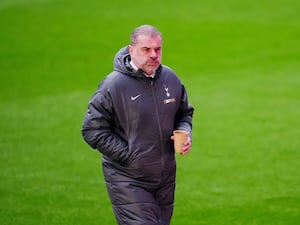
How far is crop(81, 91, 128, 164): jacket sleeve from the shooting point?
23.1 feet

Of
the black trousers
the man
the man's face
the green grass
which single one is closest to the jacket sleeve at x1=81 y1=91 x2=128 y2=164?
the man

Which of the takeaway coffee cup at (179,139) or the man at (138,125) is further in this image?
the man at (138,125)

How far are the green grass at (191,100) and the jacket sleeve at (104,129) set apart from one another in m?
2.81

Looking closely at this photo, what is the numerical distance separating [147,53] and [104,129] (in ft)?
2.33

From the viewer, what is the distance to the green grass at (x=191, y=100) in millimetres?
10352

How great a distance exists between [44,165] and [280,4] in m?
11.8

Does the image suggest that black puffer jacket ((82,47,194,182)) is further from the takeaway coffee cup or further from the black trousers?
the takeaway coffee cup

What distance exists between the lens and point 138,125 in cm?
703

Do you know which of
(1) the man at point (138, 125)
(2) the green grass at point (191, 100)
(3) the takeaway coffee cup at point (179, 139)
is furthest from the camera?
(2) the green grass at point (191, 100)

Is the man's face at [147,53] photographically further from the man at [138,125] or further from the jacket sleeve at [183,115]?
the jacket sleeve at [183,115]

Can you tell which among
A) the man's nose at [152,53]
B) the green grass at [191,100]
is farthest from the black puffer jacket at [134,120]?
the green grass at [191,100]

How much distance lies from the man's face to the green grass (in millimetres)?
3152

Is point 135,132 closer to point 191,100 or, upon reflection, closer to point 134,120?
point 134,120

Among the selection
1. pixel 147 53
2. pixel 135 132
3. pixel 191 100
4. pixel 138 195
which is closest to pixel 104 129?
pixel 135 132
